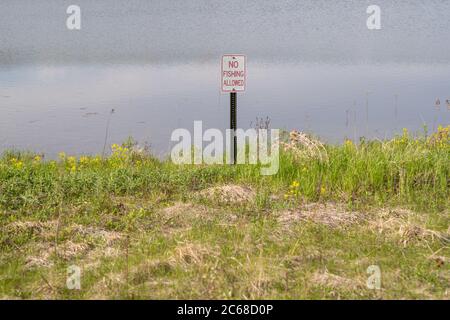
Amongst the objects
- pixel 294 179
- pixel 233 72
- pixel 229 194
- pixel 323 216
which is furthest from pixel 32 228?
pixel 233 72

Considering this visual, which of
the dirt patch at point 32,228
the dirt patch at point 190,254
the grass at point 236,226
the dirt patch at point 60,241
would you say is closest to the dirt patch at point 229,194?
the grass at point 236,226

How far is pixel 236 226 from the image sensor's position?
670cm

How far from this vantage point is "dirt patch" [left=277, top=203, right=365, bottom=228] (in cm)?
684

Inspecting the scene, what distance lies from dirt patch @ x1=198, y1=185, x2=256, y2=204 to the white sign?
1.89 m

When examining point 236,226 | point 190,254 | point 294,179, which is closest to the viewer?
point 190,254

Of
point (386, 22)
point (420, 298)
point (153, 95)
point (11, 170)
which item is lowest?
point (420, 298)

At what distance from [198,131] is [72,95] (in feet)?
17.2

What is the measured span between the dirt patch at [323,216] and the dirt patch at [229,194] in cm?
63

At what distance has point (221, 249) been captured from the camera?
600 cm

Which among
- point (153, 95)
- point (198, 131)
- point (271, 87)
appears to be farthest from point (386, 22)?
point (198, 131)

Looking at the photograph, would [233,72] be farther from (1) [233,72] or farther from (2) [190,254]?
(2) [190,254]

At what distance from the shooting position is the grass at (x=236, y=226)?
5312mm

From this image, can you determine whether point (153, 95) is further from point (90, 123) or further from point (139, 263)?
point (139, 263)

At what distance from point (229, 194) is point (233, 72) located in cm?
225
